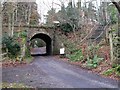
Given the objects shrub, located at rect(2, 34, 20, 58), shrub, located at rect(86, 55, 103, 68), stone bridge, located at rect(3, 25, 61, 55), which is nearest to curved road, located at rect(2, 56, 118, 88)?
shrub, located at rect(86, 55, 103, 68)

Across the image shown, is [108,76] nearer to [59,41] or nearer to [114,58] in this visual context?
Result: [114,58]

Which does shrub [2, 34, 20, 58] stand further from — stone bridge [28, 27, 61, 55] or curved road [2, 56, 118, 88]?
curved road [2, 56, 118, 88]

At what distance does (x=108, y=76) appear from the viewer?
10625 mm

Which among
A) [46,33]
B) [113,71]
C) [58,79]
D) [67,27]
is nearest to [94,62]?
[113,71]

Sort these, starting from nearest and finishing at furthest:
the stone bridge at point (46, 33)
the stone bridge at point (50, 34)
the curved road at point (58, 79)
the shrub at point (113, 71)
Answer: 1. the curved road at point (58, 79)
2. the shrub at point (113, 71)
3. the stone bridge at point (46, 33)
4. the stone bridge at point (50, 34)

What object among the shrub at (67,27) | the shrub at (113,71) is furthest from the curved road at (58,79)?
the shrub at (67,27)

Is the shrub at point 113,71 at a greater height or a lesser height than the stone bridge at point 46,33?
lesser

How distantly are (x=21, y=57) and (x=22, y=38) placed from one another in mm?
3362

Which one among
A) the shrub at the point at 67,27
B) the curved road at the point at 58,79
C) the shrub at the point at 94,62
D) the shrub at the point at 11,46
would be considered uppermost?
the shrub at the point at 67,27

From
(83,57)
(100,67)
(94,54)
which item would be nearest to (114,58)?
(100,67)

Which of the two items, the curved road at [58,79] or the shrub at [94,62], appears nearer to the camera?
the curved road at [58,79]

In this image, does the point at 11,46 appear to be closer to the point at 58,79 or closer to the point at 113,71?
the point at 58,79

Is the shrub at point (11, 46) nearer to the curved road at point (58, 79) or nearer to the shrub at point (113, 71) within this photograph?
the curved road at point (58, 79)

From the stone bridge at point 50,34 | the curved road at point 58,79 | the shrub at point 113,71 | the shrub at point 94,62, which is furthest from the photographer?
the stone bridge at point 50,34
